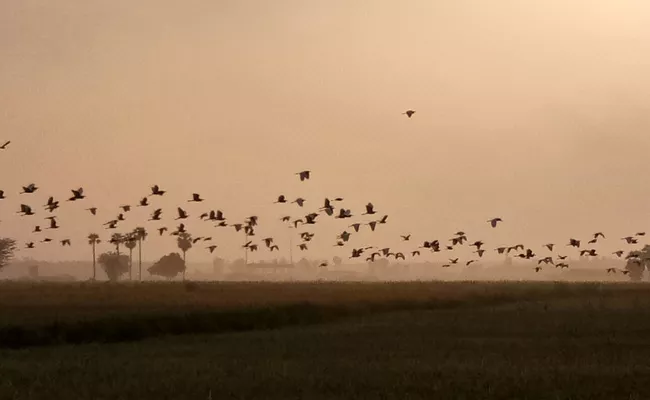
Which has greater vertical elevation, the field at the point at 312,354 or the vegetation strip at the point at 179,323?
the vegetation strip at the point at 179,323

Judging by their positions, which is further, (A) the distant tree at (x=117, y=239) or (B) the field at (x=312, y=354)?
(A) the distant tree at (x=117, y=239)

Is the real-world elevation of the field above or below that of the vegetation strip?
below

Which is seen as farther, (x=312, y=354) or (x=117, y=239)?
(x=117, y=239)

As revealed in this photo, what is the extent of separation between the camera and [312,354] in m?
27.7

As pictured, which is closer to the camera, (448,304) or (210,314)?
(210,314)

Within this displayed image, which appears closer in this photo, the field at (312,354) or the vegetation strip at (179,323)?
the field at (312,354)

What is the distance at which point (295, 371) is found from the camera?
75.8ft

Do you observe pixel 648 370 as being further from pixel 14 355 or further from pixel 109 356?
pixel 14 355

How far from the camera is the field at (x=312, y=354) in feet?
65.8

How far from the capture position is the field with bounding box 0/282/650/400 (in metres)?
20.1

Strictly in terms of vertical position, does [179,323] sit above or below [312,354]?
above

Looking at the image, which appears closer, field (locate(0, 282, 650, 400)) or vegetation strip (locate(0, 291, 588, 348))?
field (locate(0, 282, 650, 400))

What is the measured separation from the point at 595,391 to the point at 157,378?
10.1m

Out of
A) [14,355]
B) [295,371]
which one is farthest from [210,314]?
[295,371]
